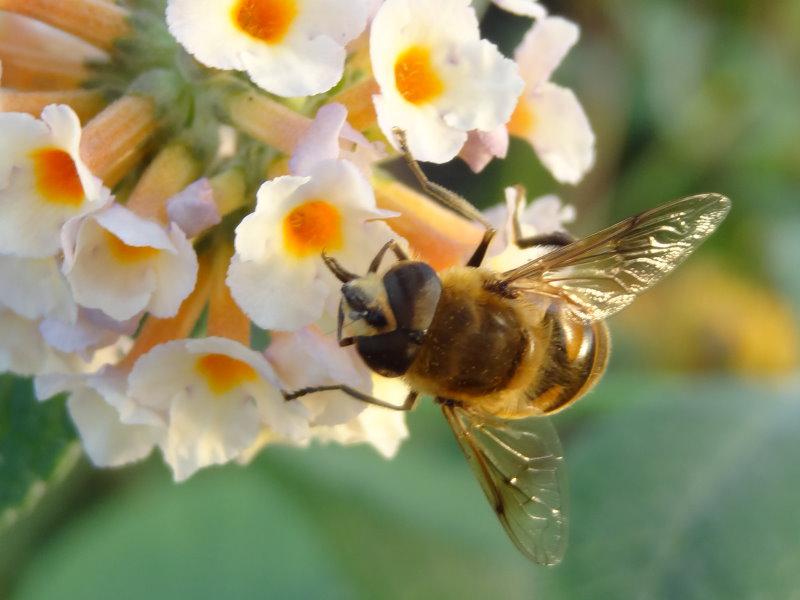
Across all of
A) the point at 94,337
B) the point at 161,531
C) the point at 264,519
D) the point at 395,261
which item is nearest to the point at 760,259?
the point at 264,519

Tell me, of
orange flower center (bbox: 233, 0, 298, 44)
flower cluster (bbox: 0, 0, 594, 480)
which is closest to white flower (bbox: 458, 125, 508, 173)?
flower cluster (bbox: 0, 0, 594, 480)

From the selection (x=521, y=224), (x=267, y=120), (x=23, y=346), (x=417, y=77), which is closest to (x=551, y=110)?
(x=521, y=224)

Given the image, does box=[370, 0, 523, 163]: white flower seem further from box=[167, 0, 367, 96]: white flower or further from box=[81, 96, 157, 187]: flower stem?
box=[81, 96, 157, 187]: flower stem

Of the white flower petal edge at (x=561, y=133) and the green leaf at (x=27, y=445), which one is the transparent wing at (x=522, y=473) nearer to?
the white flower petal edge at (x=561, y=133)

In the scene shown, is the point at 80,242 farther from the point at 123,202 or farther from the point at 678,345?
the point at 678,345

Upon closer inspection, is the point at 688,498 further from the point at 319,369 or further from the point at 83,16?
the point at 83,16

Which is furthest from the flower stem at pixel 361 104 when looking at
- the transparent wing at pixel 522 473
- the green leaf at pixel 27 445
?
the green leaf at pixel 27 445
